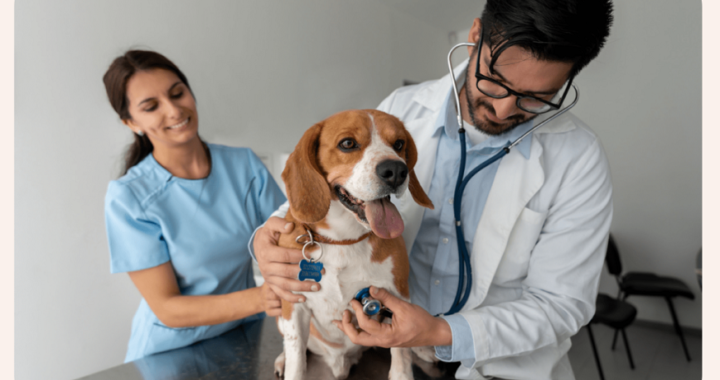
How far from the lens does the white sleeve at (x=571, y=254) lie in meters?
1.19

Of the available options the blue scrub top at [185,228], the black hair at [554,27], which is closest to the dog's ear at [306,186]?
the black hair at [554,27]

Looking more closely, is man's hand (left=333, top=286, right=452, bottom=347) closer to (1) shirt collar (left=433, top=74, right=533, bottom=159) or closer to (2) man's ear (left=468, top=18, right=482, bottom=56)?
(1) shirt collar (left=433, top=74, right=533, bottom=159)

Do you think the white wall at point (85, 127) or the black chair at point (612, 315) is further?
the black chair at point (612, 315)

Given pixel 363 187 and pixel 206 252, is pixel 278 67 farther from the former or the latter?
pixel 363 187

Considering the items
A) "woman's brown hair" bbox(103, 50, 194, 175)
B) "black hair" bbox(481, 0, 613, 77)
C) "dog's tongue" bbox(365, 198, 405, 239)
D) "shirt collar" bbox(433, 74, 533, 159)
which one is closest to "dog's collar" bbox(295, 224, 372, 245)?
"dog's tongue" bbox(365, 198, 405, 239)

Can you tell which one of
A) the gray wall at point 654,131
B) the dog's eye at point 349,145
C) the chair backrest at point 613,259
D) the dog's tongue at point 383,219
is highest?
the dog's eye at point 349,145

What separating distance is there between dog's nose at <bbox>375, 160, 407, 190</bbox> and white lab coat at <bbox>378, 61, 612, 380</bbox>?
448mm

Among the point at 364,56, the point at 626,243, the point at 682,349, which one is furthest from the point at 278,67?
the point at 682,349

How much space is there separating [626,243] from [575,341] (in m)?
1.41

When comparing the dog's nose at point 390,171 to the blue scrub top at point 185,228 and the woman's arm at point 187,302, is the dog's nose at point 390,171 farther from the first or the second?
the blue scrub top at point 185,228

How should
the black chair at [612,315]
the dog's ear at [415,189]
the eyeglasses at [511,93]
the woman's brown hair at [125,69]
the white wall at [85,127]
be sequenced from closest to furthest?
the eyeglasses at [511,93], the dog's ear at [415,189], the woman's brown hair at [125,69], the white wall at [85,127], the black chair at [612,315]

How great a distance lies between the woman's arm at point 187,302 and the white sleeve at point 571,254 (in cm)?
85

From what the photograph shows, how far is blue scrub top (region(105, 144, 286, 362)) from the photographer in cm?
151

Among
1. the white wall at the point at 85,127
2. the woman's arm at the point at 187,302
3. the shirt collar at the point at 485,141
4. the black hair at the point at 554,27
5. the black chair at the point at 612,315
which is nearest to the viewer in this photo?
the black hair at the point at 554,27
